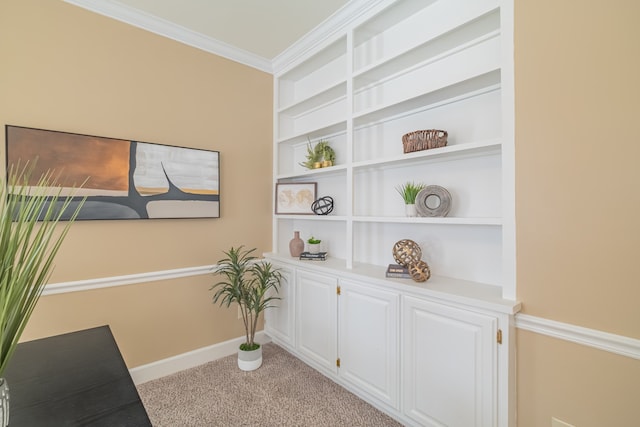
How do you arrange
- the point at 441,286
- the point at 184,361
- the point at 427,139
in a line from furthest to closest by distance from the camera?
the point at 184,361
the point at 427,139
the point at 441,286

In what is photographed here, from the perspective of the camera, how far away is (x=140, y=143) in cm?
221

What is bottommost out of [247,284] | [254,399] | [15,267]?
[254,399]

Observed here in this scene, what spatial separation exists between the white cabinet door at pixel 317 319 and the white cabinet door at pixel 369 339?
0.27 feet

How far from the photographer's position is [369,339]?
190 centimetres

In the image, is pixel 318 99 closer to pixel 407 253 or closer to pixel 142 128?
pixel 142 128

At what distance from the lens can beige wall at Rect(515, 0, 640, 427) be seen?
114 centimetres

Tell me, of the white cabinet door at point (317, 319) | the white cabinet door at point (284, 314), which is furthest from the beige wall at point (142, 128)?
the white cabinet door at point (317, 319)

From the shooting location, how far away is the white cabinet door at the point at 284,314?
2.55 meters

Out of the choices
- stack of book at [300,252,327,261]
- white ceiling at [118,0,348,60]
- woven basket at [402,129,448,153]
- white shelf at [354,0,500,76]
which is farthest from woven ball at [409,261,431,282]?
white ceiling at [118,0,348,60]

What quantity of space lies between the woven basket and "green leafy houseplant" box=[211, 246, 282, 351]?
5.04ft

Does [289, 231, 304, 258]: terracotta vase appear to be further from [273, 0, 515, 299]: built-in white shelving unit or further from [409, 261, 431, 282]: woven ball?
[409, 261, 431, 282]: woven ball

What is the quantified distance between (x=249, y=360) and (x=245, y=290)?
558 mm

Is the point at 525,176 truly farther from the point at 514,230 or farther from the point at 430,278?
the point at 430,278

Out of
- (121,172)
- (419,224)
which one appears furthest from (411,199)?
(121,172)
